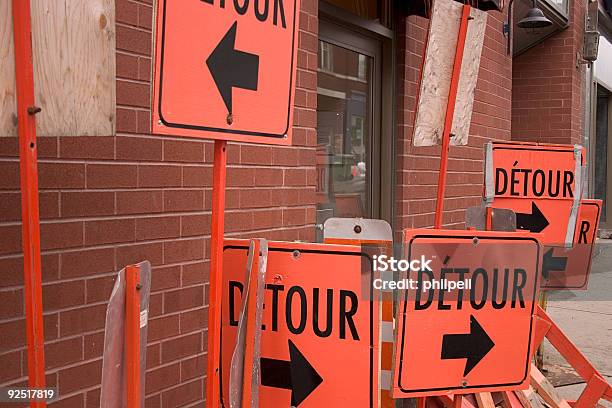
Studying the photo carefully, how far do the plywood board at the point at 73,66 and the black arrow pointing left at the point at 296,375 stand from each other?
1.29 m

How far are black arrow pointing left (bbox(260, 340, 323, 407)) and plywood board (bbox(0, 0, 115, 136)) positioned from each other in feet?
4.22

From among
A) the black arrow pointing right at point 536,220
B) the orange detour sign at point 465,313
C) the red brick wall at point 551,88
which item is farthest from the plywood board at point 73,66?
the red brick wall at point 551,88

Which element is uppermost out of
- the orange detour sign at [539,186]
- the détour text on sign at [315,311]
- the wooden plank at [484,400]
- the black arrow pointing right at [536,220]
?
the orange detour sign at [539,186]

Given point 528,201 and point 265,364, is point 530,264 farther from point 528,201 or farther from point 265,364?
point 528,201

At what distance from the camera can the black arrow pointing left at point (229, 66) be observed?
8.16 ft

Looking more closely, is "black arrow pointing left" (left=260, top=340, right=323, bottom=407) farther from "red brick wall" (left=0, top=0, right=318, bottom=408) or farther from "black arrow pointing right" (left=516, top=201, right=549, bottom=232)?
"black arrow pointing right" (left=516, top=201, right=549, bottom=232)

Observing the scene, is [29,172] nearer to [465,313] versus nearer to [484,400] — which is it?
[465,313]

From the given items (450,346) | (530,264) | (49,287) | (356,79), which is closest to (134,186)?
(49,287)

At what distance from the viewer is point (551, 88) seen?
11.6m

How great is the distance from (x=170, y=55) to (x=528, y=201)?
142 inches

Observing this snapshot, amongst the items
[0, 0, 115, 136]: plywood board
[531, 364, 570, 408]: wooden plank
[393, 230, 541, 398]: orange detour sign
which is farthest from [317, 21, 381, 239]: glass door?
[0, 0, 115, 136]: plywood board

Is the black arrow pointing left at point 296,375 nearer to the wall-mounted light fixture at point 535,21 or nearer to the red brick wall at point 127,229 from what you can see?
the red brick wall at point 127,229

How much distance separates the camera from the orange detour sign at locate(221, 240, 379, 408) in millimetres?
2914

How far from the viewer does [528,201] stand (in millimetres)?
5309
